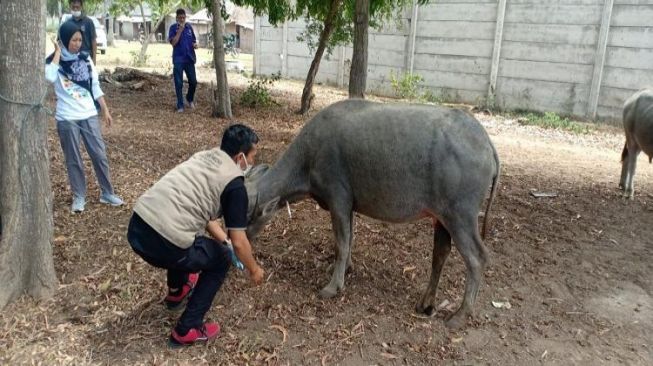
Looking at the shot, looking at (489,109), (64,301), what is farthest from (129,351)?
(489,109)

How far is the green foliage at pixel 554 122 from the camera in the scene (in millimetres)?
11883

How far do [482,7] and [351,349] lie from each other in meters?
12.6

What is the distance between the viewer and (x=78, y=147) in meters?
5.21

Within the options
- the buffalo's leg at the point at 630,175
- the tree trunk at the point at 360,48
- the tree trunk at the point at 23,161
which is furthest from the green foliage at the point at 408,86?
the tree trunk at the point at 23,161

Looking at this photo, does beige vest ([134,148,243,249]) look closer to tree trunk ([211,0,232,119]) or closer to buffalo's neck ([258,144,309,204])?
buffalo's neck ([258,144,309,204])

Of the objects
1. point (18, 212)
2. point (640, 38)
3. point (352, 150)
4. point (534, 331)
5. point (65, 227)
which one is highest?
point (640, 38)

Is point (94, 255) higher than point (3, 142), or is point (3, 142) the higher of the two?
point (3, 142)

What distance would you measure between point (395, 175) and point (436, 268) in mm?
828

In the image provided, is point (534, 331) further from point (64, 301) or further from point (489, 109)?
point (489, 109)

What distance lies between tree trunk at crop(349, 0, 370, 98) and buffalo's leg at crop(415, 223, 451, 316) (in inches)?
115

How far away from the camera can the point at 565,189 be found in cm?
755

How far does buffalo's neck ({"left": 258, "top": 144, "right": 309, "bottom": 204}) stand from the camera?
4.53 m

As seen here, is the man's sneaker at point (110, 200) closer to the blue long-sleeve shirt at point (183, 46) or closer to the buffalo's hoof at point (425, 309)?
the buffalo's hoof at point (425, 309)

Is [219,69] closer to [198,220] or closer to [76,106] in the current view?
[76,106]
